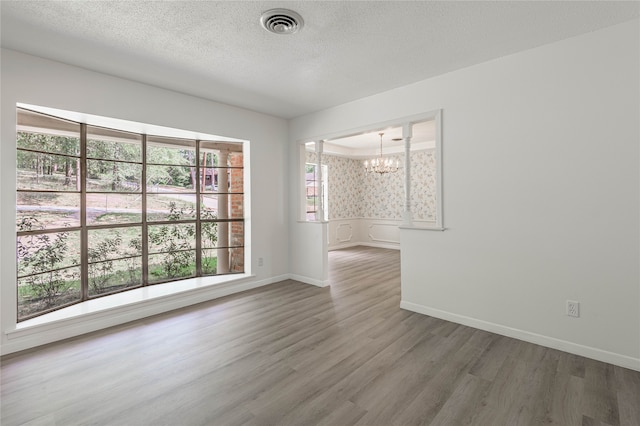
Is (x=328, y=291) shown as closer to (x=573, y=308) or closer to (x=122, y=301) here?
(x=122, y=301)

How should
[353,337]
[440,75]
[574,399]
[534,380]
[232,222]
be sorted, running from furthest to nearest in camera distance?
[232,222] < [440,75] < [353,337] < [534,380] < [574,399]

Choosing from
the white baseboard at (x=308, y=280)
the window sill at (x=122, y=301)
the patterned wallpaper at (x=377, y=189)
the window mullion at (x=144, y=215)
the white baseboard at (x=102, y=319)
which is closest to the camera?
the white baseboard at (x=102, y=319)

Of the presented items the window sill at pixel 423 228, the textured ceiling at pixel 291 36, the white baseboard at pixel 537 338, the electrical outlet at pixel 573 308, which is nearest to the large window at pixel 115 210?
the textured ceiling at pixel 291 36

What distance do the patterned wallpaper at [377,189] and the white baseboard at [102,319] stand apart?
4.74m

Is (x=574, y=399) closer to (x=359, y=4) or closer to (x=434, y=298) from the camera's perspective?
(x=434, y=298)

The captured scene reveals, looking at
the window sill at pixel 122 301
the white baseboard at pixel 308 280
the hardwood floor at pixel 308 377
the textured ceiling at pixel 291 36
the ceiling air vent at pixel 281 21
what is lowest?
the hardwood floor at pixel 308 377

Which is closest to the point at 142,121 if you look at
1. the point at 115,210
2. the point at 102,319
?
the point at 115,210

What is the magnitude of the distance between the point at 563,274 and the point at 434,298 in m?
1.24

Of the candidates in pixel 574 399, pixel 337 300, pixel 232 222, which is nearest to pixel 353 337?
pixel 337 300

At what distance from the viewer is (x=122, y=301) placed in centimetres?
347

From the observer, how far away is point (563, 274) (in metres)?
2.67

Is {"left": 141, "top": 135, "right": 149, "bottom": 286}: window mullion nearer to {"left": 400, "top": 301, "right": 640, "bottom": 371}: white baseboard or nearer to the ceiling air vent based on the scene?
the ceiling air vent

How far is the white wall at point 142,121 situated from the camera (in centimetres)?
268

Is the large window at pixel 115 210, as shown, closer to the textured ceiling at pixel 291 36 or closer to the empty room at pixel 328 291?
the empty room at pixel 328 291
